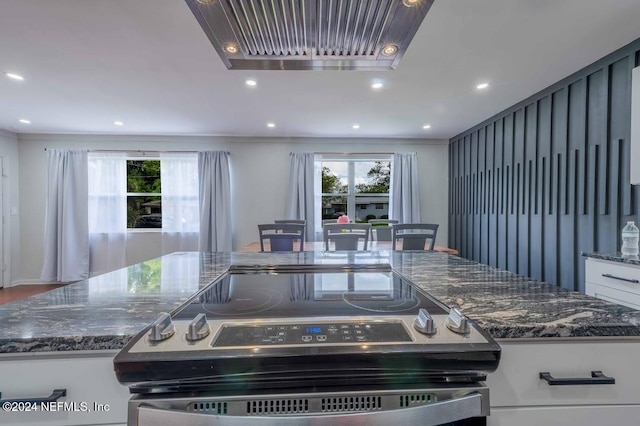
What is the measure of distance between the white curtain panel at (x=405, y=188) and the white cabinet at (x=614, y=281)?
9.30 ft

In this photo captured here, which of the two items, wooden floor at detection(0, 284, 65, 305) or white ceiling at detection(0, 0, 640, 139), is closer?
white ceiling at detection(0, 0, 640, 139)

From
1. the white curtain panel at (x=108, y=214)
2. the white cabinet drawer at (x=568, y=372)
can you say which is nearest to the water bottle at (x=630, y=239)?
the white cabinet drawer at (x=568, y=372)

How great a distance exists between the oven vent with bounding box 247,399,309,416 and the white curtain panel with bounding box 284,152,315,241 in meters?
4.28

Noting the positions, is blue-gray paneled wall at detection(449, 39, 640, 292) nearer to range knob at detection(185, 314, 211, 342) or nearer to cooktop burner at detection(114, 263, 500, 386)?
cooktop burner at detection(114, 263, 500, 386)

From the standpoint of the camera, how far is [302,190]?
15.9ft

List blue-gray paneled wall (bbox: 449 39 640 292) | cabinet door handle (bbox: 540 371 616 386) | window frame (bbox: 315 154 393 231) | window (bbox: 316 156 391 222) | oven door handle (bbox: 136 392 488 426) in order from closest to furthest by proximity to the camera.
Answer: oven door handle (bbox: 136 392 488 426) → cabinet door handle (bbox: 540 371 616 386) → blue-gray paneled wall (bbox: 449 39 640 292) → window frame (bbox: 315 154 393 231) → window (bbox: 316 156 391 222)

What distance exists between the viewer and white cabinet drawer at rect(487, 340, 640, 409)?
0.66m

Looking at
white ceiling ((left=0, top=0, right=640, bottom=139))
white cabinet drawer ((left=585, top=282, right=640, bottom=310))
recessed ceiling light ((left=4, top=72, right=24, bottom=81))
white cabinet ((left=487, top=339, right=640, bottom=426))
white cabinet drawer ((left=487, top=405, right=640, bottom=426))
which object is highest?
recessed ceiling light ((left=4, top=72, right=24, bottom=81))

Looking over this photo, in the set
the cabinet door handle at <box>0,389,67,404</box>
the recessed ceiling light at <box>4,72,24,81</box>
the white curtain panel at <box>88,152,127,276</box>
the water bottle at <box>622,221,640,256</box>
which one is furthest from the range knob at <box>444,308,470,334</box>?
the white curtain panel at <box>88,152,127,276</box>

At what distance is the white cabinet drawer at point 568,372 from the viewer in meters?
0.66

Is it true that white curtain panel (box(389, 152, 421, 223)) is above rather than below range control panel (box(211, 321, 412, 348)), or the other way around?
above

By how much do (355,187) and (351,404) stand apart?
186 inches

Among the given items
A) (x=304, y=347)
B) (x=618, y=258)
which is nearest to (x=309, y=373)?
(x=304, y=347)

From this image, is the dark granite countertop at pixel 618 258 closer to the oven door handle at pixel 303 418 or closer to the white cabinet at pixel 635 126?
the white cabinet at pixel 635 126
